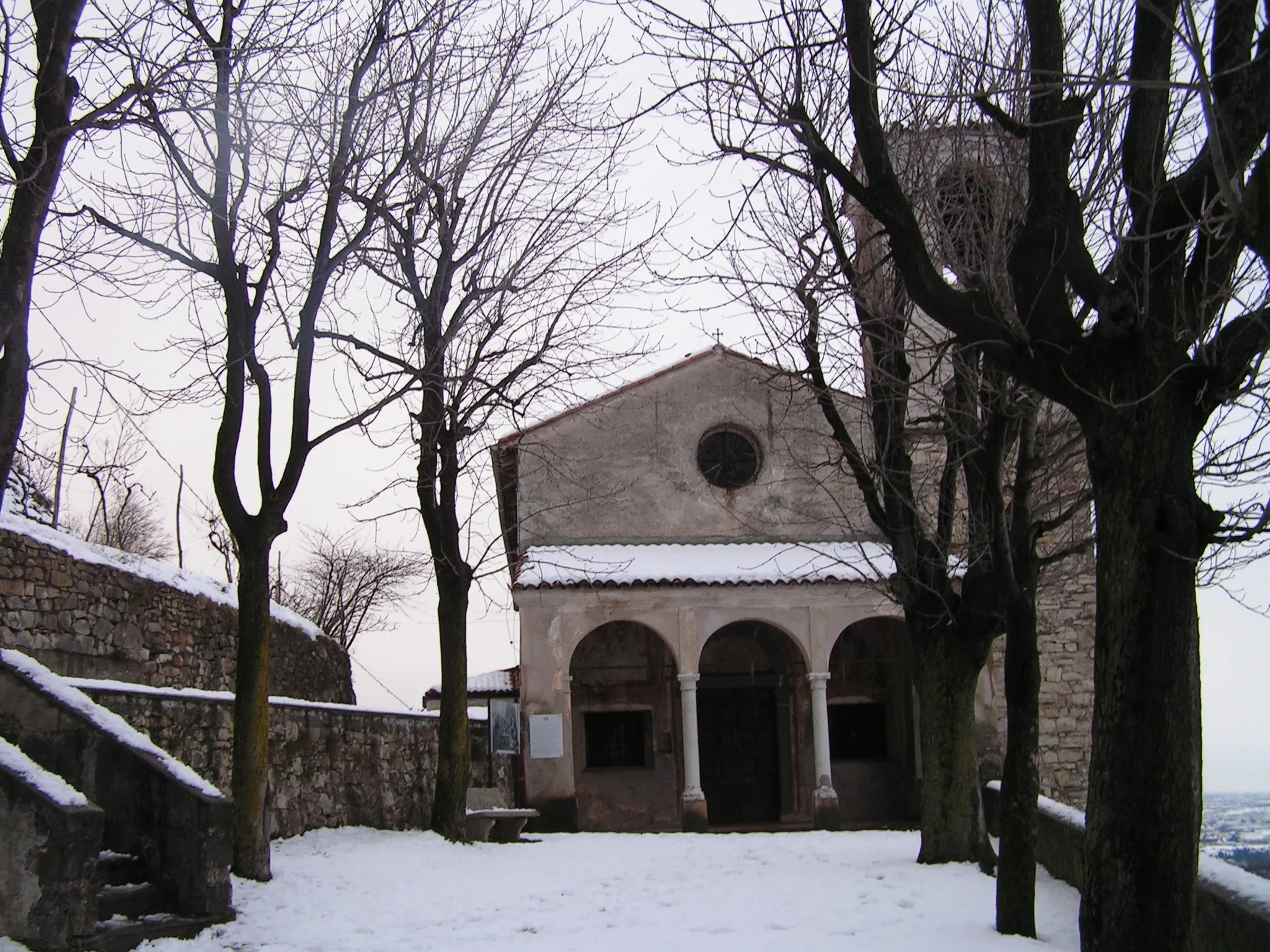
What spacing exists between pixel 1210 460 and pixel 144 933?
20.6 ft

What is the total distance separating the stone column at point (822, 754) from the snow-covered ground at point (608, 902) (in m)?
6.02

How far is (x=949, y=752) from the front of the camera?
31.2 feet

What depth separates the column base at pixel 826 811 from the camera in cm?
1725

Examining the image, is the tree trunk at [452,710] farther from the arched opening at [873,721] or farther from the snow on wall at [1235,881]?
the arched opening at [873,721]

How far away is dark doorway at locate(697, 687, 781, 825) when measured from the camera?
64.7 ft

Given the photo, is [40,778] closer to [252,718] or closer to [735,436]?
[252,718]

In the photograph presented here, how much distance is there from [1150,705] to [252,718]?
6.05 m

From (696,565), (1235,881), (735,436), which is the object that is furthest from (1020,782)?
(735,436)

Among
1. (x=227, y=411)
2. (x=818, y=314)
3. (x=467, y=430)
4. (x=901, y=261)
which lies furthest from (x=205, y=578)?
(x=901, y=261)

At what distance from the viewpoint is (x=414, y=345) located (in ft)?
40.3

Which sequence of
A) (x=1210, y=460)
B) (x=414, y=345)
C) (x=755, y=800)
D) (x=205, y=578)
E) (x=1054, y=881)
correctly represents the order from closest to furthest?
(x=1210, y=460), (x=1054, y=881), (x=414, y=345), (x=205, y=578), (x=755, y=800)

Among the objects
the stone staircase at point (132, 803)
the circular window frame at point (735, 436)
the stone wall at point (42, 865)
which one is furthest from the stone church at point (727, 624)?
the stone wall at point (42, 865)

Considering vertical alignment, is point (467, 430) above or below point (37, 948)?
above

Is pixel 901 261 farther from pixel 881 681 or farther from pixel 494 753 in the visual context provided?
pixel 881 681
